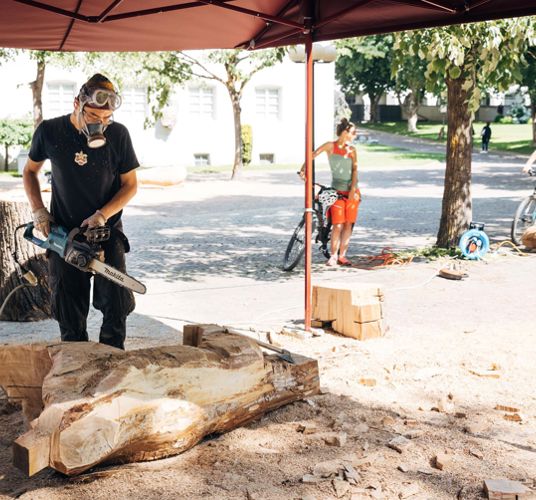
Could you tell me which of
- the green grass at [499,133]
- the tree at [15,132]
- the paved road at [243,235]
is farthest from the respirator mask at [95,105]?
the green grass at [499,133]

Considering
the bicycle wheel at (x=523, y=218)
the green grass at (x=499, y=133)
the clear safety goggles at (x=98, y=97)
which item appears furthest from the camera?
the green grass at (x=499, y=133)

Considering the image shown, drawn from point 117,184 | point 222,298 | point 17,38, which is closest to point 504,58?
point 222,298

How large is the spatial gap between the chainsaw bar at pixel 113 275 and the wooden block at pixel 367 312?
2602 mm

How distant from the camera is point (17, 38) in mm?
7324

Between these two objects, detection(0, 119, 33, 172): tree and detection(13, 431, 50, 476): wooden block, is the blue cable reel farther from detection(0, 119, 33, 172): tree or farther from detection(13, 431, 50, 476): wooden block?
detection(0, 119, 33, 172): tree

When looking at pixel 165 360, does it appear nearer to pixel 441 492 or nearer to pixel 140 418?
pixel 140 418

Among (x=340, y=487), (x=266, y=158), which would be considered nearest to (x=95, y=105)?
(x=340, y=487)

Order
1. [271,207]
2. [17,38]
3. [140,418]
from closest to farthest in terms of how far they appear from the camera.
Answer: [140,418], [17,38], [271,207]

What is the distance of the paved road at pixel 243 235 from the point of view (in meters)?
8.69

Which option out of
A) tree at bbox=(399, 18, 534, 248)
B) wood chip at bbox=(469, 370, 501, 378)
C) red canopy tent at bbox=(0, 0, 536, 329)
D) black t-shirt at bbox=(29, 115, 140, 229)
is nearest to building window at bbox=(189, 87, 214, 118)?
tree at bbox=(399, 18, 534, 248)

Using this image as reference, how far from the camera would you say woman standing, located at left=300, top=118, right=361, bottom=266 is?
11.2 metres

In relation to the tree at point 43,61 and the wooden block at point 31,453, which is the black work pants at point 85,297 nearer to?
the wooden block at point 31,453

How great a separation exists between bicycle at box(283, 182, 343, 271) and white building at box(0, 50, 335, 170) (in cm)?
1896

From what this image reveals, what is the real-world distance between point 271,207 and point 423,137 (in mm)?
35662
